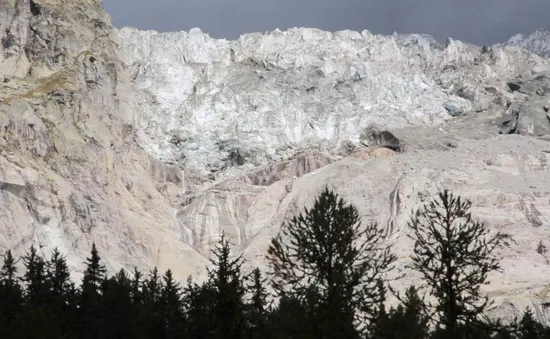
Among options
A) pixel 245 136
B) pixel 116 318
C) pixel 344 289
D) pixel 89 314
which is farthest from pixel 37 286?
pixel 245 136

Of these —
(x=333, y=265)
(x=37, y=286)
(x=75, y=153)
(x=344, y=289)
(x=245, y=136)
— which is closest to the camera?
(x=344, y=289)

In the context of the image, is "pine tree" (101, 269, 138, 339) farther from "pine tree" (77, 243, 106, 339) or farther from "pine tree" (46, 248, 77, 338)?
"pine tree" (46, 248, 77, 338)

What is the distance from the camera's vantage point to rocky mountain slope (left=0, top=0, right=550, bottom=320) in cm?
9806

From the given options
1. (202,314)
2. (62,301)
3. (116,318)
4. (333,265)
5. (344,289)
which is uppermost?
(62,301)

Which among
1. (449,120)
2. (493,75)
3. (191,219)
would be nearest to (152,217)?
(191,219)

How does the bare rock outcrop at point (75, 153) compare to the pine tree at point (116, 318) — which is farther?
the bare rock outcrop at point (75, 153)

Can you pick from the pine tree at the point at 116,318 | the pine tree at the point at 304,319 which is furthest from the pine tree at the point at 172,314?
the pine tree at the point at 304,319

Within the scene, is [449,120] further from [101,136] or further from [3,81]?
[3,81]

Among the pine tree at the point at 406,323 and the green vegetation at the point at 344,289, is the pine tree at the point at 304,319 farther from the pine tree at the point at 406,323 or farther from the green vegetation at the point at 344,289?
the pine tree at the point at 406,323

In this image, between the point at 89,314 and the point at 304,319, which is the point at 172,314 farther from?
the point at 304,319

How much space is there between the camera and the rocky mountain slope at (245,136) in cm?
9806

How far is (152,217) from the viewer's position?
11112 centimetres

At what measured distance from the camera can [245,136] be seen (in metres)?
136

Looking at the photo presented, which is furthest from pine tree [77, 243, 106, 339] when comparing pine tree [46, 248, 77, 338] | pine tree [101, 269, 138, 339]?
pine tree [46, 248, 77, 338]
